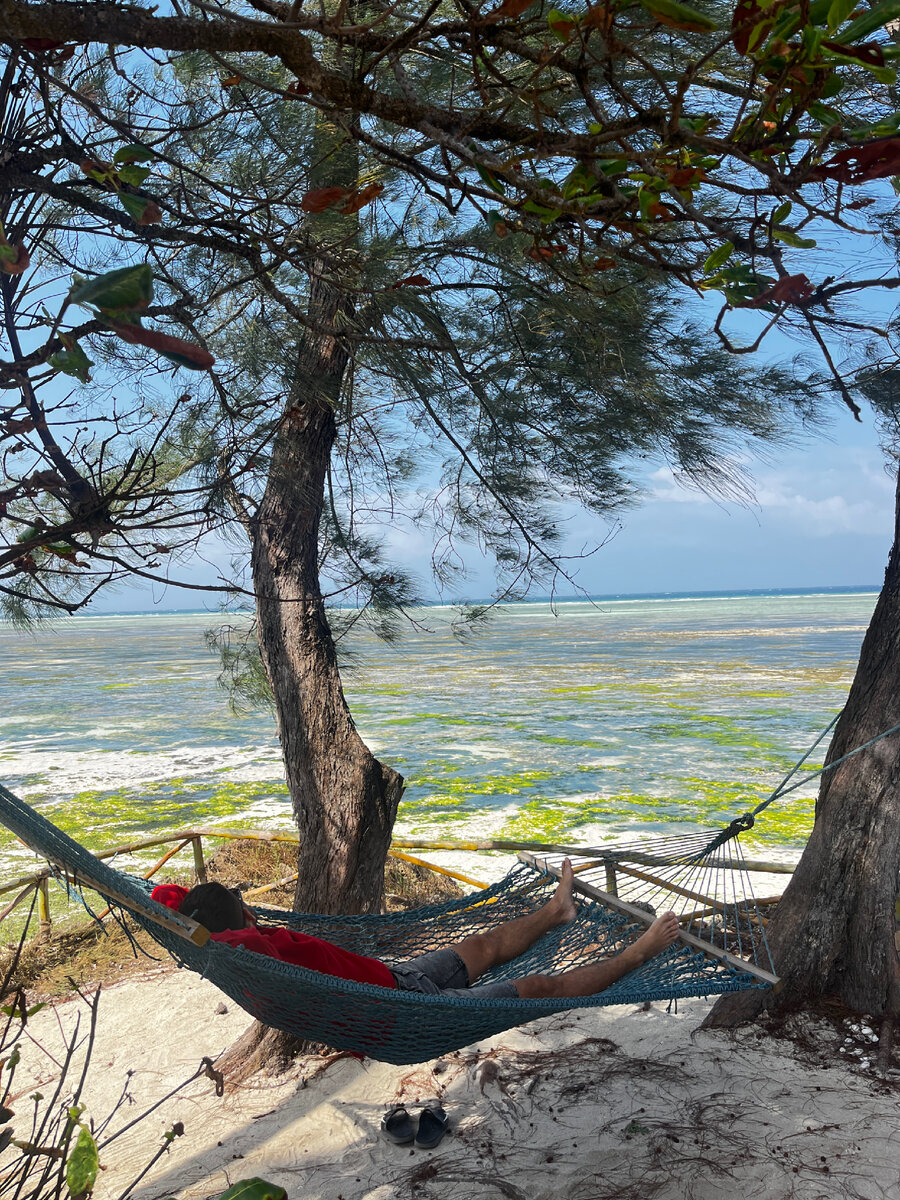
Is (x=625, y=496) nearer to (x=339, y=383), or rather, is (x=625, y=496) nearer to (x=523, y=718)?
(x=339, y=383)

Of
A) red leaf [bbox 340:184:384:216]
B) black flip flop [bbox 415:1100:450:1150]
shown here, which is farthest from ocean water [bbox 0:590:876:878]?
red leaf [bbox 340:184:384:216]

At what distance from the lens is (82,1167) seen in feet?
2.68

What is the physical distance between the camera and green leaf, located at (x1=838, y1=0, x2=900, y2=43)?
72 centimetres

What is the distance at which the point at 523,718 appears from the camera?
10672 mm

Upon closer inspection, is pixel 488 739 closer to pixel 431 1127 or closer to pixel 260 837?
pixel 260 837

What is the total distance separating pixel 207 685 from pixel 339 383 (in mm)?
13054

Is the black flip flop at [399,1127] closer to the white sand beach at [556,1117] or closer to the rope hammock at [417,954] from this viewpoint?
the white sand beach at [556,1117]

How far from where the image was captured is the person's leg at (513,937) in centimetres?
212

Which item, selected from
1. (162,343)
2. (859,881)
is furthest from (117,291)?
(859,881)

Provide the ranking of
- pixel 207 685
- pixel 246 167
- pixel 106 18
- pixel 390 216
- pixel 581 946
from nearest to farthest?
1. pixel 106 18
2. pixel 246 167
3. pixel 581 946
4. pixel 390 216
5. pixel 207 685

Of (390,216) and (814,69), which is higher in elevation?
(390,216)

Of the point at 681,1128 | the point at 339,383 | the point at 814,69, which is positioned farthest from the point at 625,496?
the point at 814,69

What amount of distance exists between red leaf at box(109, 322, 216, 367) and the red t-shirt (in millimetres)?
1380

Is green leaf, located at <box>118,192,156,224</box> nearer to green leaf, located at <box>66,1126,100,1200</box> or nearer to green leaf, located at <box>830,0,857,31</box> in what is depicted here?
green leaf, located at <box>830,0,857,31</box>
